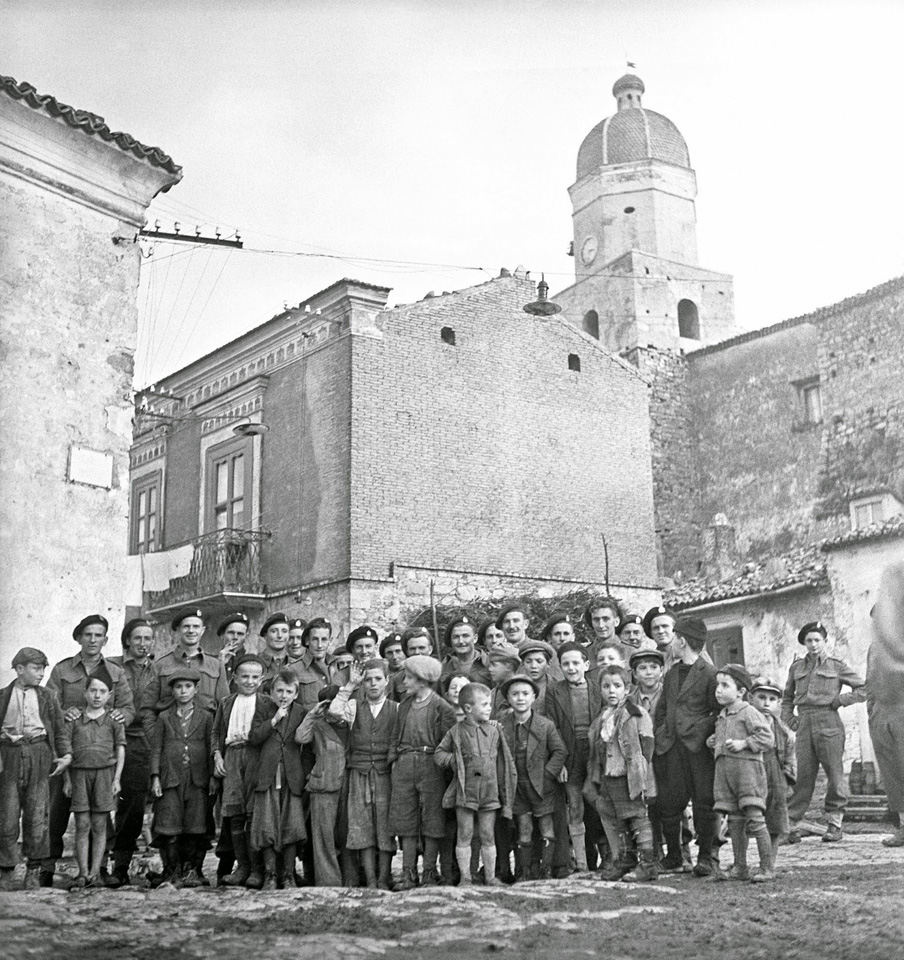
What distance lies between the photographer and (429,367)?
12.0 m

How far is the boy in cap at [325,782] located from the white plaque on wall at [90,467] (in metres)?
2.27

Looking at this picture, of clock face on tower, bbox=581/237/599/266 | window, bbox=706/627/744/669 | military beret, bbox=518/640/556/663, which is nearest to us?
military beret, bbox=518/640/556/663

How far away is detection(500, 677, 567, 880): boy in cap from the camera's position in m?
4.68

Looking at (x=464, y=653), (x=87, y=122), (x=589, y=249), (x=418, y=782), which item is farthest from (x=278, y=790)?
(x=589, y=249)

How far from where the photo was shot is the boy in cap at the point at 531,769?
4.68m

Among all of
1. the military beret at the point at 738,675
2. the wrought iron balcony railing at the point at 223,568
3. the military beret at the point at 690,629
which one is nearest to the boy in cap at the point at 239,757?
the military beret at the point at 690,629

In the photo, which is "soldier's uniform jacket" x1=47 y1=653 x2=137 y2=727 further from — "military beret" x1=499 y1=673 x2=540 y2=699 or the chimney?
the chimney

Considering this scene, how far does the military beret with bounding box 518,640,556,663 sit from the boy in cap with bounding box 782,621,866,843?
4.85 feet

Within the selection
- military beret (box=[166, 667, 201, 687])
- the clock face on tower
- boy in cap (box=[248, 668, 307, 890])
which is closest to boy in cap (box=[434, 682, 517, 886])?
boy in cap (box=[248, 668, 307, 890])

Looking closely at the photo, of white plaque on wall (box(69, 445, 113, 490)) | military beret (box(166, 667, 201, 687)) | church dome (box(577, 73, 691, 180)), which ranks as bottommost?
military beret (box(166, 667, 201, 687))

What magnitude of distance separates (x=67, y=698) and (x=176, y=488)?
8.87 meters

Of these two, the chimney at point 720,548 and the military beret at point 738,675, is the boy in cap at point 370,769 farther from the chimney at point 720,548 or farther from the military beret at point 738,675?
the chimney at point 720,548

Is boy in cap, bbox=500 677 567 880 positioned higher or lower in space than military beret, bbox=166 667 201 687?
lower

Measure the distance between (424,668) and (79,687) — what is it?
1552mm
